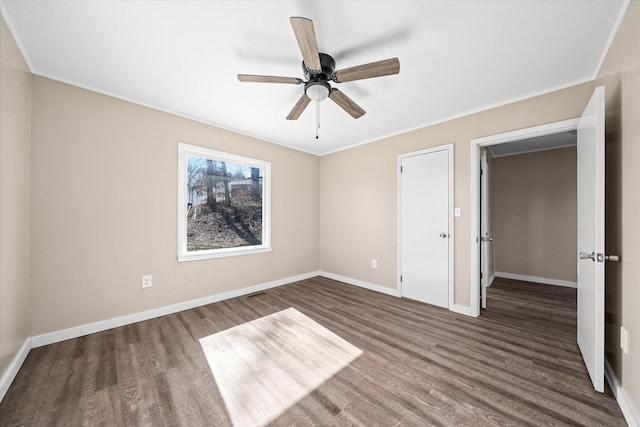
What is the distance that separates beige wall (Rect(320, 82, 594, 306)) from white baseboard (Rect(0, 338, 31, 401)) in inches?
146

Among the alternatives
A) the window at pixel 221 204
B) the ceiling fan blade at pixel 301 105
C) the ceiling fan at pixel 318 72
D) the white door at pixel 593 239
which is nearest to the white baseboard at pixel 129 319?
the window at pixel 221 204

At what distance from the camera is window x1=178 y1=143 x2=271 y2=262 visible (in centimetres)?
311

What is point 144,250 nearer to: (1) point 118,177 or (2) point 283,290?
(1) point 118,177

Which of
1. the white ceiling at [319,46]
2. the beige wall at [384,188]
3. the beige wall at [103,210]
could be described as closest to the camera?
the white ceiling at [319,46]

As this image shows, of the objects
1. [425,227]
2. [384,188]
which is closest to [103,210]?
[384,188]

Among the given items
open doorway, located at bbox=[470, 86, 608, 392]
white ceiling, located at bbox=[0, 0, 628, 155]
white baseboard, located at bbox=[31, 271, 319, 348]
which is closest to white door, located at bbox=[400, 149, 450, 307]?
white ceiling, located at bbox=[0, 0, 628, 155]

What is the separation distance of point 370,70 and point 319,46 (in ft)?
1.52

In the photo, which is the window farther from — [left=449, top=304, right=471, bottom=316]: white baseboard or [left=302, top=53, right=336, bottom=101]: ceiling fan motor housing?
[left=449, top=304, right=471, bottom=316]: white baseboard

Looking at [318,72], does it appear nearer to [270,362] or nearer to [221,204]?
[270,362]

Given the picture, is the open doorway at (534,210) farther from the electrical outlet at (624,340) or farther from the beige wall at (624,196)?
the electrical outlet at (624,340)

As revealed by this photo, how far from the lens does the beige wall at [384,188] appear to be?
2514 millimetres

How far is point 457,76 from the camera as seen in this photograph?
2191 mm

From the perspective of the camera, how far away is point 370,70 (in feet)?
5.46

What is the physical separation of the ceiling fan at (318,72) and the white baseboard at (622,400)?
239 centimetres
